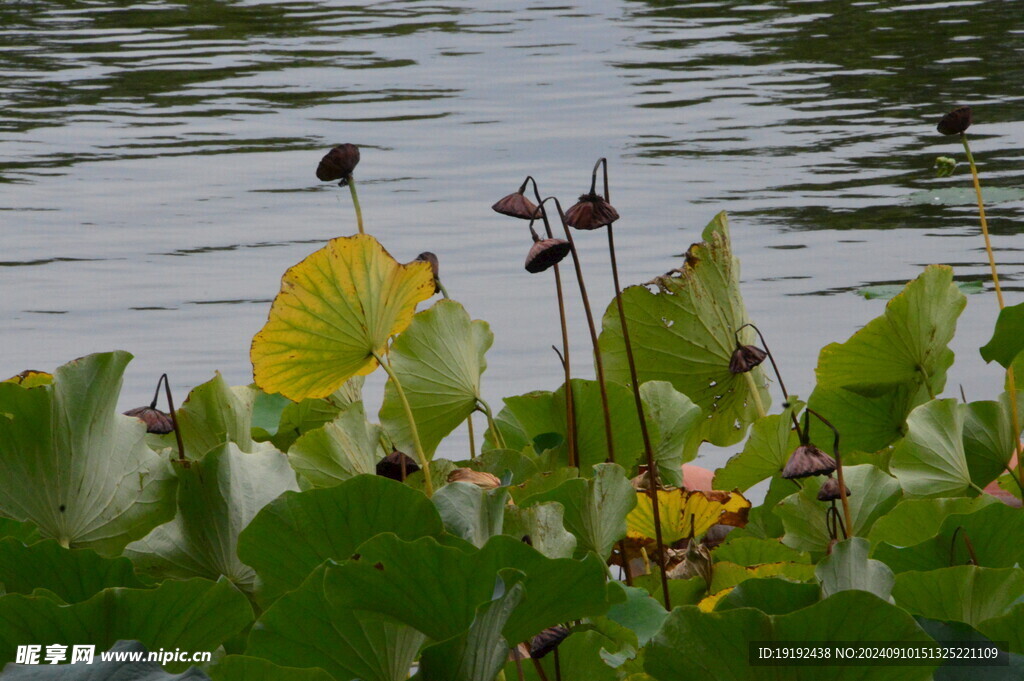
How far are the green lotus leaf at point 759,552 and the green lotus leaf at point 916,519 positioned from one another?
8 cm

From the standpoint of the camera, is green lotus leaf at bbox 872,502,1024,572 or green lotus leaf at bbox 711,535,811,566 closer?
green lotus leaf at bbox 872,502,1024,572

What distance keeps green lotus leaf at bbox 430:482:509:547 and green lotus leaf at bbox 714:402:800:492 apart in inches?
14.9

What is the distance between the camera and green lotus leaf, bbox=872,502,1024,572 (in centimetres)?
71

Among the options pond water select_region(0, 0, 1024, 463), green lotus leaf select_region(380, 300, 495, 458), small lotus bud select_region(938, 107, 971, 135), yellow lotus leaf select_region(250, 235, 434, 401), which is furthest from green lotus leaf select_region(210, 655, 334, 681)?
pond water select_region(0, 0, 1024, 463)

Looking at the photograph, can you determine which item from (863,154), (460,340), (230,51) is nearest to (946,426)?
(460,340)

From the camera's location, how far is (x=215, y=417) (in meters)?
1.00

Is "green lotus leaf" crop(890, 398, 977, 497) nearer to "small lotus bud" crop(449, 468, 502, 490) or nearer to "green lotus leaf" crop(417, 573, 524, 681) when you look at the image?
"small lotus bud" crop(449, 468, 502, 490)

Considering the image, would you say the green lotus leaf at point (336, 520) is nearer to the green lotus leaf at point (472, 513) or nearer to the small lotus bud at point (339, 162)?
the green lotus leaf at point (472, 513)

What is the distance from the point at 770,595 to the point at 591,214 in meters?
0.36

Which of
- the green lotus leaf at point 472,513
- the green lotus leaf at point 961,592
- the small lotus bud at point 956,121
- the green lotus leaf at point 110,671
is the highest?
the small lotus bud at point 956,121

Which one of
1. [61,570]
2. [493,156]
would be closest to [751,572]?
[61,570]

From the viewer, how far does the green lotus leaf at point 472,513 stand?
2.24 ft

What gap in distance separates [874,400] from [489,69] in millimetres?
5540

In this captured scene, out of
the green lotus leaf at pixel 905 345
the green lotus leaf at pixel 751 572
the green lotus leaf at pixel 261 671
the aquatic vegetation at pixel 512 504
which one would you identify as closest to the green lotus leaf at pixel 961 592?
the aquatic vegetation at pixel 512 504
